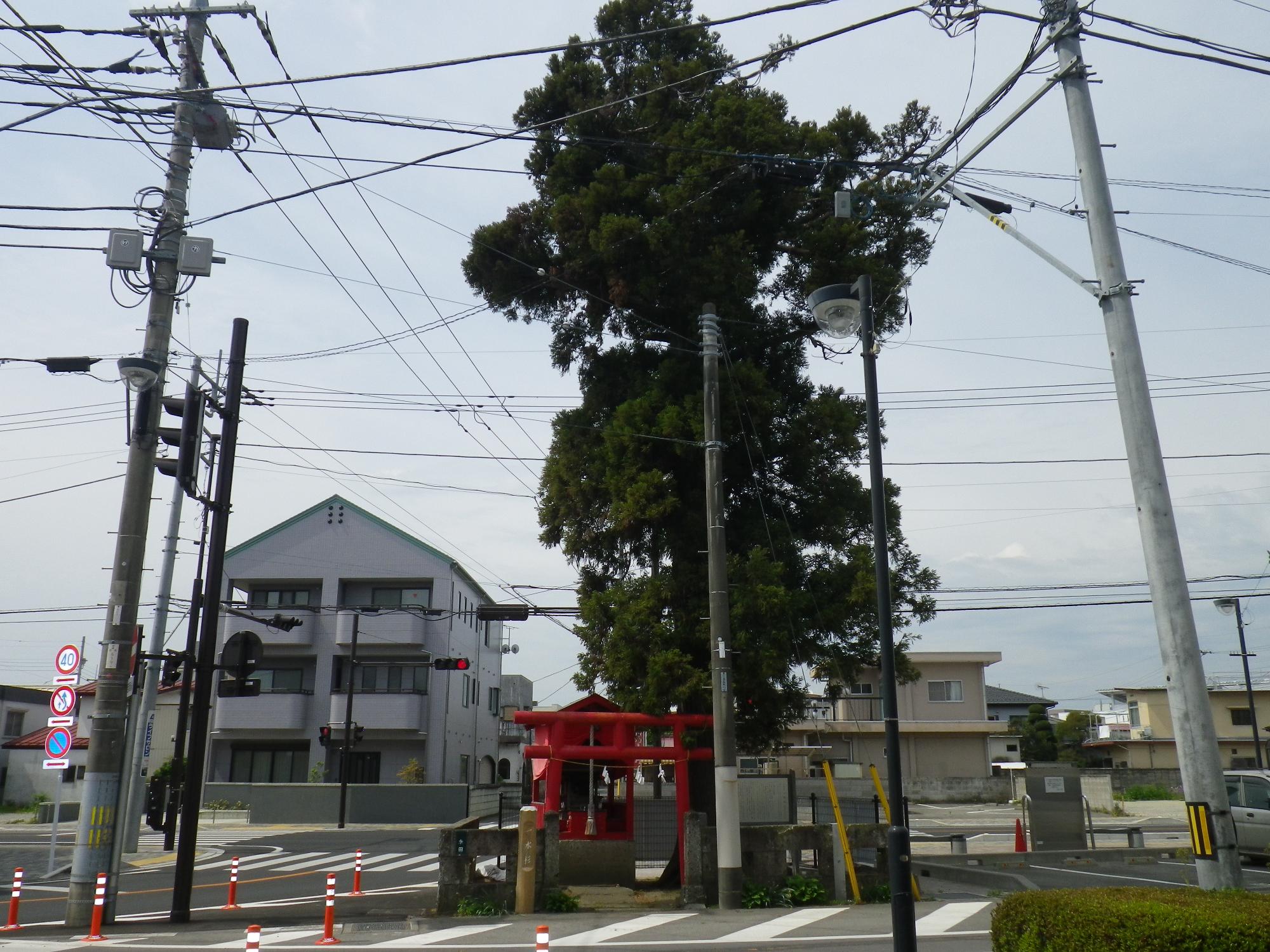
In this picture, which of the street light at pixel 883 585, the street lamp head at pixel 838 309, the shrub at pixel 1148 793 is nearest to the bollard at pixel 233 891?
the street light at pixel 883 585

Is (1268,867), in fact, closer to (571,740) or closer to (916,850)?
(916,850)

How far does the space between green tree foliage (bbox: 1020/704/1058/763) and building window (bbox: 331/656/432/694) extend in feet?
105

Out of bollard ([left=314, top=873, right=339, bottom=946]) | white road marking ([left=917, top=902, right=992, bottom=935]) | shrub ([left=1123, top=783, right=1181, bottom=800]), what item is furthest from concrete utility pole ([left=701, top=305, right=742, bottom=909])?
shrub ([left=1123, top=783, right=1181, bottom=800])

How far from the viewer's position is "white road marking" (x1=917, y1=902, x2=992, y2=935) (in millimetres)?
12961

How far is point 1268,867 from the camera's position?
64.7 ft

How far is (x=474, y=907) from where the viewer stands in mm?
14602

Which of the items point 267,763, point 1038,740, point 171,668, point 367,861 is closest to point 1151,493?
point 171,668

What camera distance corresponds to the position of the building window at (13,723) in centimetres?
5192

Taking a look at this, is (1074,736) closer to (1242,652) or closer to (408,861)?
(1242,652)

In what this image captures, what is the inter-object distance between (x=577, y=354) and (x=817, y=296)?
10.1 m

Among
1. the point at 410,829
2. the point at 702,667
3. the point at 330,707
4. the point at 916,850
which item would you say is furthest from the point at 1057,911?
the point at 330,707

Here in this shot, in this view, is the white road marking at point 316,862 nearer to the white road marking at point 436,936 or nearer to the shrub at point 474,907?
the shrub at point 474,907

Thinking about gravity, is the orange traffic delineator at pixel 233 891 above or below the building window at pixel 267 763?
below

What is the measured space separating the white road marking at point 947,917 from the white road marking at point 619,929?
3221 mm
